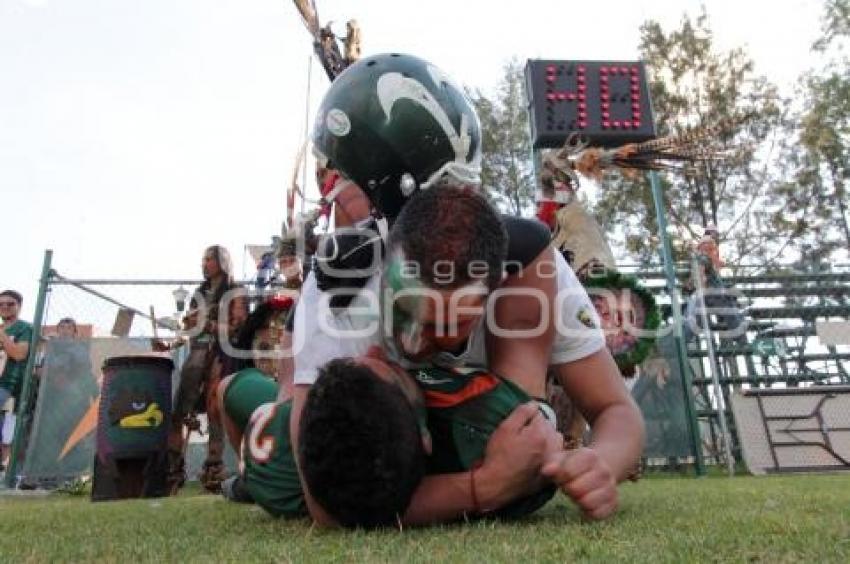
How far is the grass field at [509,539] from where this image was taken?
131cm

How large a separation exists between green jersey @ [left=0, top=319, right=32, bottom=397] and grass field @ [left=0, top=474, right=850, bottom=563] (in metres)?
5.37

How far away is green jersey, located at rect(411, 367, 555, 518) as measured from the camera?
1645 mm

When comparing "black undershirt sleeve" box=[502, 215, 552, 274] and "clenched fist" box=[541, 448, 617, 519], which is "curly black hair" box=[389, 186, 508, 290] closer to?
"black undershirt sleeve" box=[502, 215, 552, 274]

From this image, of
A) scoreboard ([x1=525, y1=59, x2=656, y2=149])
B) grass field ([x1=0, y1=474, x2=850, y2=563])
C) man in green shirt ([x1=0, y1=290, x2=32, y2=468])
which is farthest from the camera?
scoreboard ([x1=525, y1=59, x2=656, y2=149])

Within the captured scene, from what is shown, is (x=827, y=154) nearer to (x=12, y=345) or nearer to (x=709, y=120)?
(x=709, y=120)

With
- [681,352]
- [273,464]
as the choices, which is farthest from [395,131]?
[681,352]

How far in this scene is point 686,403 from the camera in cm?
709

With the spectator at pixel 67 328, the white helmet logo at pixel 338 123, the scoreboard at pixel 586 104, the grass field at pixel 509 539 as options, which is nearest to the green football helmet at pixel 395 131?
the white helmet logo at pixel 338 123

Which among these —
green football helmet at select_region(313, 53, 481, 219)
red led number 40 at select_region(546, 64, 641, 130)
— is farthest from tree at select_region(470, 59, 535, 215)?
green football helmet at select_region(313, 53, 481, 219)

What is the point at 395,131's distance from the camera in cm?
209

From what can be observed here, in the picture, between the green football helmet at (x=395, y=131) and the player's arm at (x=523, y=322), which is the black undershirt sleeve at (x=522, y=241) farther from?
the green football helmet at (x=395, y=131)

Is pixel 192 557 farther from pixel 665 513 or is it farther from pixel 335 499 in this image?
pixel 665 513

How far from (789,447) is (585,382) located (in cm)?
556

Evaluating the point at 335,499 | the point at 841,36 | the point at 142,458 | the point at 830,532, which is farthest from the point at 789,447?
the point at 841,36
